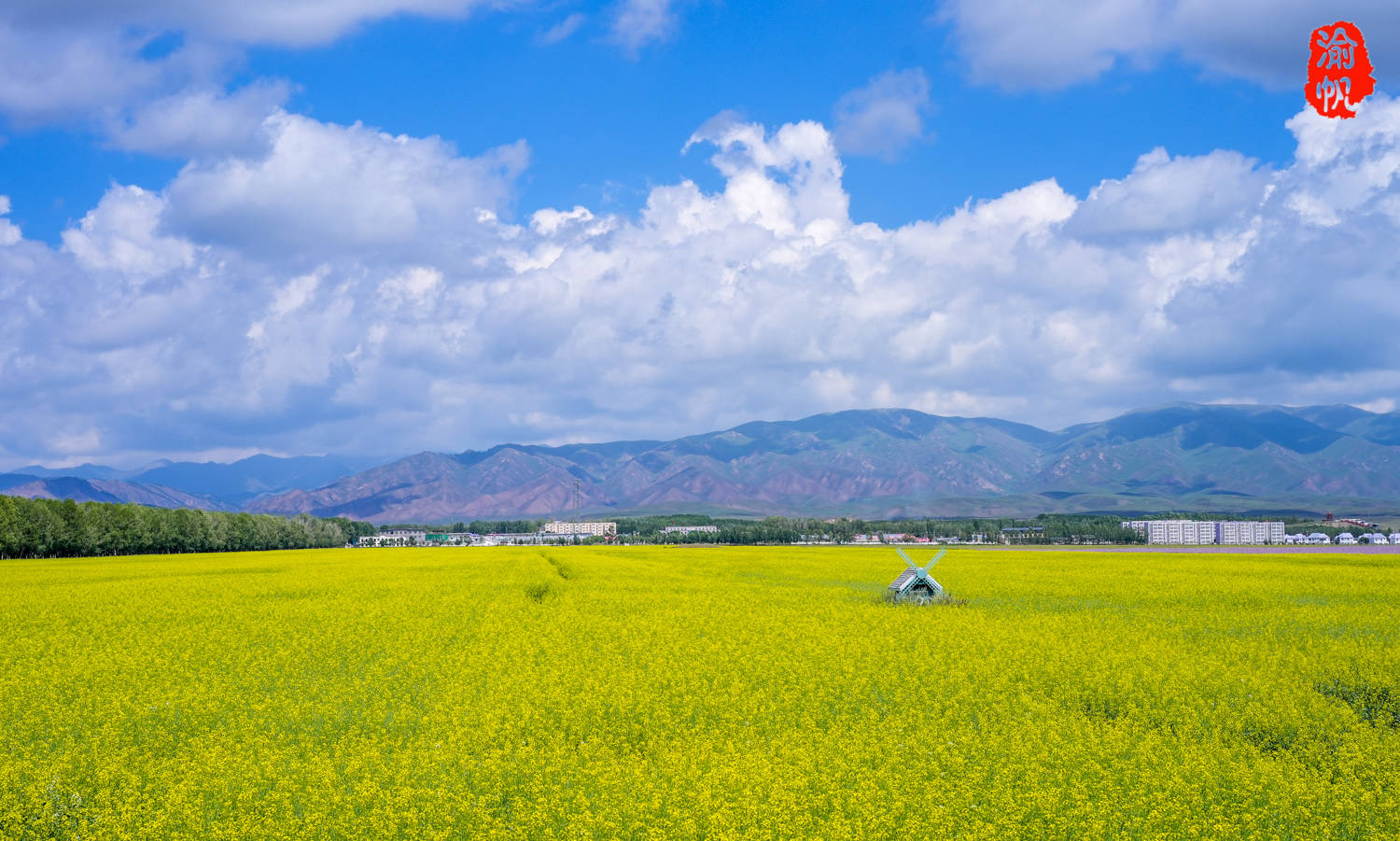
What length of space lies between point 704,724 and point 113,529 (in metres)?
126

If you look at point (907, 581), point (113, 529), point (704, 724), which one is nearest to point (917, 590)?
point (907, 581)

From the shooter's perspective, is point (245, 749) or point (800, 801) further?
point (245, 749)

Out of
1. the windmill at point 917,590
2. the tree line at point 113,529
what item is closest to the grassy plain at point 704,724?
the windmill at point 917,590

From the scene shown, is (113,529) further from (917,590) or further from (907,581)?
(917,590)

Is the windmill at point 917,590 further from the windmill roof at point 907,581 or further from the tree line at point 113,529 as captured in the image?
the tree line at point 113,529

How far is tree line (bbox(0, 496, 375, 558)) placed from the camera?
10194 centimetres

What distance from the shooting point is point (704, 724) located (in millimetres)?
16969

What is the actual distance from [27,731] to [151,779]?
499 centimetres

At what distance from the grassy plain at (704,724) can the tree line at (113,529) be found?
86.2 m

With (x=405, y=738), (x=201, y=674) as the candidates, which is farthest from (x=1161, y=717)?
(x=201, y=674)

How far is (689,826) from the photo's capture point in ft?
37.5

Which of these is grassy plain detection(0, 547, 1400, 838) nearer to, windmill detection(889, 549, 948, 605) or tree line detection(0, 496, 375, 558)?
windmill detection(889, 549, 948, 605)

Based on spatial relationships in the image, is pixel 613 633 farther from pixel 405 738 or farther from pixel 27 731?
pixel 27 731

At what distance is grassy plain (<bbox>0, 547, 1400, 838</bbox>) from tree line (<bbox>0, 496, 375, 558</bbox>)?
8625 centimetres
